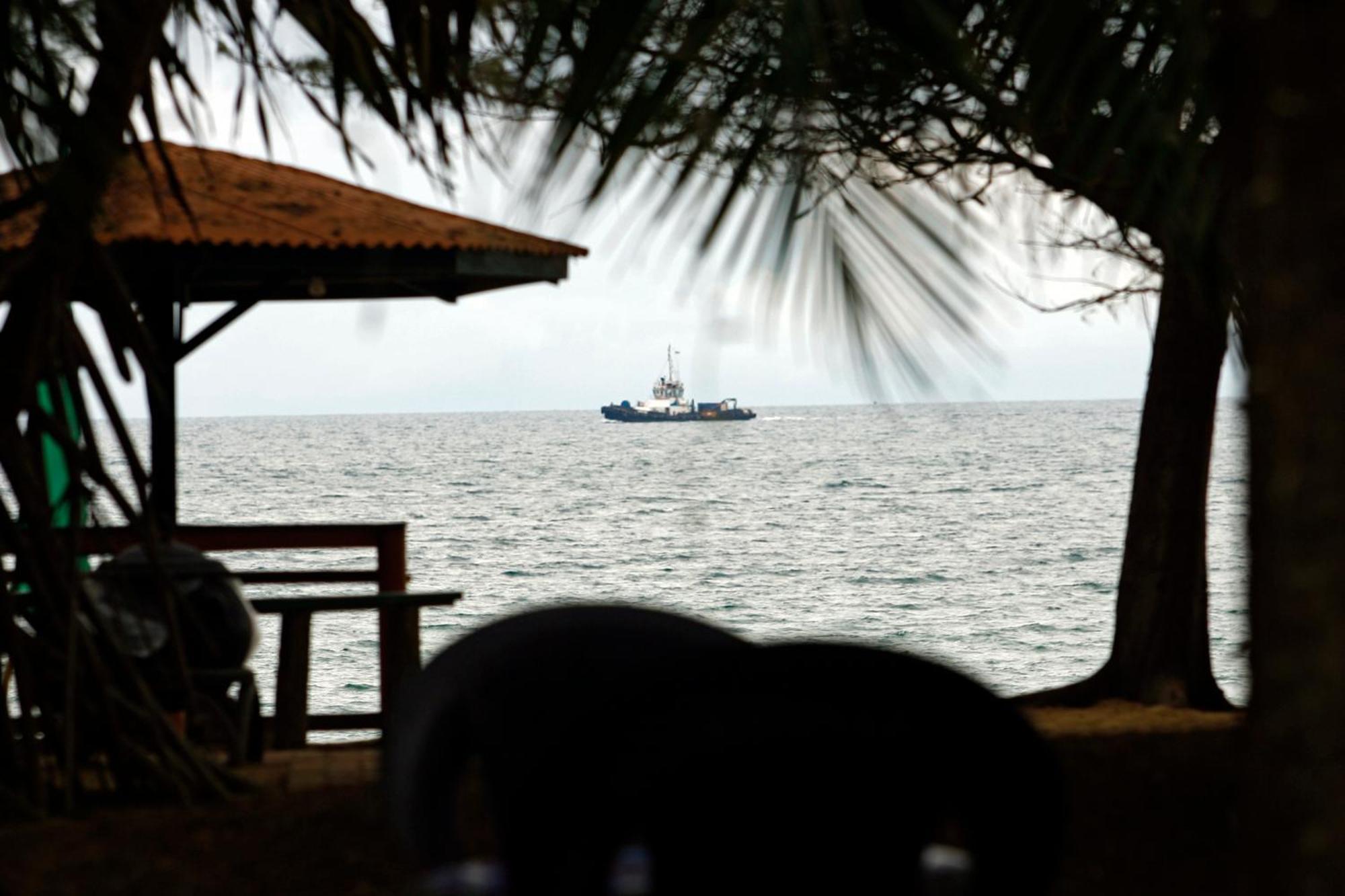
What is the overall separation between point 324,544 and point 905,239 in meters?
5.17

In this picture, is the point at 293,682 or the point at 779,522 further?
the point at 779,522

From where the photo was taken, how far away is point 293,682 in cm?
520

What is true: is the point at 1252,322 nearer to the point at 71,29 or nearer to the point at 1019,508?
the point at 71,29

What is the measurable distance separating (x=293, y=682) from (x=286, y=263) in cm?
164

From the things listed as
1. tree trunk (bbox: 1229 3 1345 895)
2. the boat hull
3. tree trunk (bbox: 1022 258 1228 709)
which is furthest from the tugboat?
tree trunk (bbox: 1022 258 1228 709)

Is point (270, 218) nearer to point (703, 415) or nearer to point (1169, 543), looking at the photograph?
point (1169, 543)

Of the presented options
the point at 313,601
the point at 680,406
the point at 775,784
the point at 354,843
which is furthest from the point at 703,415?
the point at 313,601

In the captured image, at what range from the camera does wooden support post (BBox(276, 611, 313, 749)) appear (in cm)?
509

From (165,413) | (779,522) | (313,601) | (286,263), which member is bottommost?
(779,522)

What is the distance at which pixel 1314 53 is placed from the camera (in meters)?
1.17

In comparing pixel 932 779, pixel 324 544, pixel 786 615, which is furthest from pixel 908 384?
pixel 786 615

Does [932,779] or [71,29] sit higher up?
[71,29]

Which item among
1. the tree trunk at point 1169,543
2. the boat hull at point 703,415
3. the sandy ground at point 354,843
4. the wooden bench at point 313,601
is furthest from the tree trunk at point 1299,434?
the tree trunk at point 1169,543

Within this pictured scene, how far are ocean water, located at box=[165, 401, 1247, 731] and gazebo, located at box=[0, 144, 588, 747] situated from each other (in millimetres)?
688
